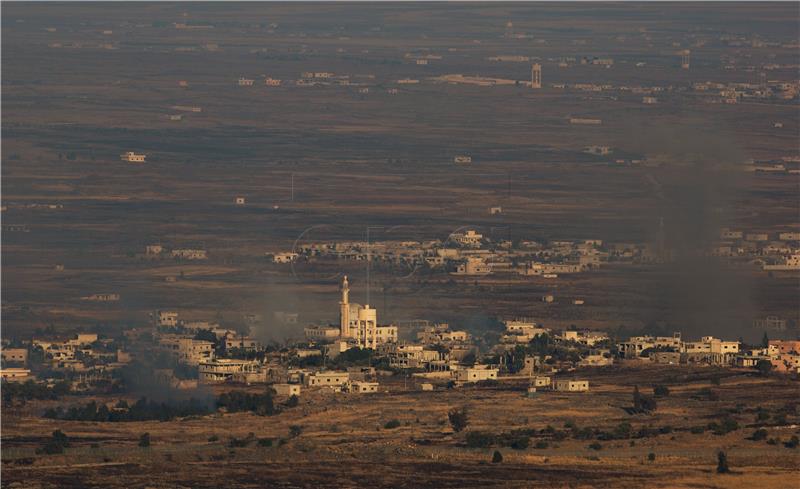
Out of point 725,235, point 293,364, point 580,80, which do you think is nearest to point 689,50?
point 580,80

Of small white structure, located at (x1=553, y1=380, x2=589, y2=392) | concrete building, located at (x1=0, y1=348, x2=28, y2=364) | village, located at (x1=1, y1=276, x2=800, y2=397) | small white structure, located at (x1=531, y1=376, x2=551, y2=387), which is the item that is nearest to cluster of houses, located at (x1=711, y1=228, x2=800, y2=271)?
village, located at (x1=1, y1=276, x2=800, y2=397)

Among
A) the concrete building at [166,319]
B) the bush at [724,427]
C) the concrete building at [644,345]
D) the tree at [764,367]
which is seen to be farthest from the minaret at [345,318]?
the bush at [724,427]

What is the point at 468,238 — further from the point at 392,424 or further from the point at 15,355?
the point at 392,424

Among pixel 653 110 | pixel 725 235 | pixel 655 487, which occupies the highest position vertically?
pixel 653 110

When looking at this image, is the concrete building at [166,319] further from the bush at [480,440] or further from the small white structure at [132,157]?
the small white structure at [132,157]

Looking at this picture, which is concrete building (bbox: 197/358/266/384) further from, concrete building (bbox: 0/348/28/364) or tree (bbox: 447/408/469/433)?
tree (bbox: 447/408/469/433)

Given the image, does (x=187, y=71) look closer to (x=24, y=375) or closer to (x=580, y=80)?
(x=580, y=80)
